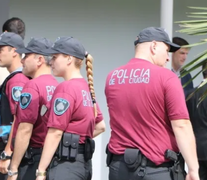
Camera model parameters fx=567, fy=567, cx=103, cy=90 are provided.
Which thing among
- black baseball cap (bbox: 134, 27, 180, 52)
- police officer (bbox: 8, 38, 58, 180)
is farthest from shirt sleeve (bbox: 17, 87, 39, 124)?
black baseball cap (bbox: 134, 27, 180, 52)

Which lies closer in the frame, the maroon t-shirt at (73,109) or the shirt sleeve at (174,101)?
the shirt sleeve at (174,101)

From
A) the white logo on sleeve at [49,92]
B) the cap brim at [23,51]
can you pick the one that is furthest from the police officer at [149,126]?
the cap brim at [23,51]

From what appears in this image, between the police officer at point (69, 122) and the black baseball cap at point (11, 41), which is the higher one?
the black baseball cap at point (11, 41)

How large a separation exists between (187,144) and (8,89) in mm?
1717

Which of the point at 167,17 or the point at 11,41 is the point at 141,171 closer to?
the point at 11,41

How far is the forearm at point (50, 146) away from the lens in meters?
3.97

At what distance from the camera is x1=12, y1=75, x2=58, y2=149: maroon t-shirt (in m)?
4.31

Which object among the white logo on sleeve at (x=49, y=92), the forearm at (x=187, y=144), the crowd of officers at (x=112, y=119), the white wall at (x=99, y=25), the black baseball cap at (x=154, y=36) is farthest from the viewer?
the white wall at (x=99, y=25)

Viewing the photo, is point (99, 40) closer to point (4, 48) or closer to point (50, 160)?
point (4, 48)

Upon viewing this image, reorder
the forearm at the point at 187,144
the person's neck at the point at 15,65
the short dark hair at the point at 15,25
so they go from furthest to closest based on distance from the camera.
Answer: the short dark hair at the point at 15,25 → the person's neck at the point at 15,65 → the forearm at the point at 187,144

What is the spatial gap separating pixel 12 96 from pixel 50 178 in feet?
3.23

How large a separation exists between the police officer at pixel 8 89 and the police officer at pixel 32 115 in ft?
0.63

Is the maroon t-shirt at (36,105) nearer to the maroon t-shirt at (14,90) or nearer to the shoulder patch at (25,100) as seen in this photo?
the shoulder patch at (25,100)

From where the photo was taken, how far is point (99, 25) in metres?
7.32
